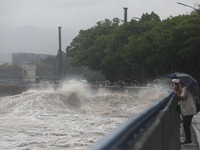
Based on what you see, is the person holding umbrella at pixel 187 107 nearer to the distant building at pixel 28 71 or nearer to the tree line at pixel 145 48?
the tree line at pixel 145 48

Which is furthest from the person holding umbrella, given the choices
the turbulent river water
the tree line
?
the tree line

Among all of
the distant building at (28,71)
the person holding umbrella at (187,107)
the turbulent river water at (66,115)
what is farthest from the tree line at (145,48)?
the distant building at (28,71)

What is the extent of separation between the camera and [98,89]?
54.7 metres

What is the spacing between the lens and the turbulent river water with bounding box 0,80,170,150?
18898mm

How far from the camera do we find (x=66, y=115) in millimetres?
33156

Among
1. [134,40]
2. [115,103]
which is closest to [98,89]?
[115,103]

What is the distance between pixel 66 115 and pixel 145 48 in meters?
31.3

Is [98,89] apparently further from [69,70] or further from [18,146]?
[69,70]

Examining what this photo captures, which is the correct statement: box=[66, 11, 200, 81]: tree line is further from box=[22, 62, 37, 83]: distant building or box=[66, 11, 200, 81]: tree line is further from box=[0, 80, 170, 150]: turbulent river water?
box=[22, 62, 37, 83]: distant building

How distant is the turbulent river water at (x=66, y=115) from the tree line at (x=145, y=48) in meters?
6.15

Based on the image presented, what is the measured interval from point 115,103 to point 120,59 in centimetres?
3053

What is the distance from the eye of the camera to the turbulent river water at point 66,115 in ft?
62.0

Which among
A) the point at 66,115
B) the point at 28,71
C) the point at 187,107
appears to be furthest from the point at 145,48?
the point at 28,71

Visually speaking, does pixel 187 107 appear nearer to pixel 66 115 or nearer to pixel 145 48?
pixel 66 115
